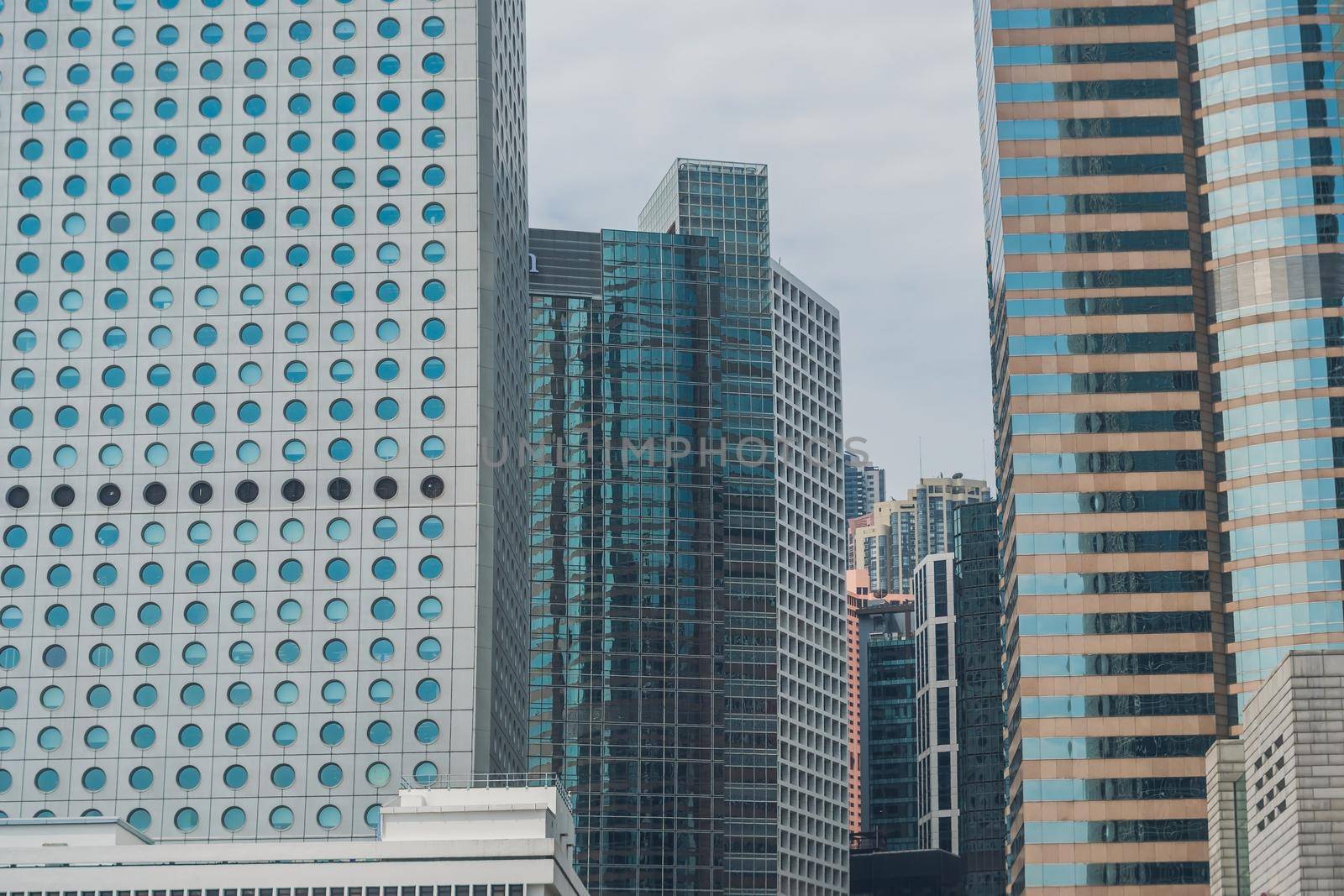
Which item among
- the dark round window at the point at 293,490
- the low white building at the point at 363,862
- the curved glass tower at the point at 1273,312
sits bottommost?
the low white building at the point at 363,862

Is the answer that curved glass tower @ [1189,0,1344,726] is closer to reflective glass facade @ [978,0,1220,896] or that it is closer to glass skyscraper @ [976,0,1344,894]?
glass skyscraper @ [976,0,1344,894]

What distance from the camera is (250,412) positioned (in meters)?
112

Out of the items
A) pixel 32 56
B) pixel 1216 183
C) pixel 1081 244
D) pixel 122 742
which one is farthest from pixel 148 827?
pixel 1216 183

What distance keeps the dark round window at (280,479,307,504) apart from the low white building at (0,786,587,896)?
2432 cm

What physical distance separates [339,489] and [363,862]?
92.1 ft

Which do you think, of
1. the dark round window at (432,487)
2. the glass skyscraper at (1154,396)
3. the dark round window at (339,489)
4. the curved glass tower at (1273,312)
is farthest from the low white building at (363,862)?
the curved glass tower at (1273,312)

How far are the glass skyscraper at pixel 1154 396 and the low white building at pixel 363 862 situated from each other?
52.7 meters

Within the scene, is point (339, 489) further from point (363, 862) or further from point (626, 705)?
point (626, 705)

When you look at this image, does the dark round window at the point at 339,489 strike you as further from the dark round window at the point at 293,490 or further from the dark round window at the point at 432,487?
the dark round window at the point at 432,487

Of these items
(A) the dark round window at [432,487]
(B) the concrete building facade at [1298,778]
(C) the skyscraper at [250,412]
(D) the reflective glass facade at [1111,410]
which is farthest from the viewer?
(D) the reflective glass facade at [1111,410]

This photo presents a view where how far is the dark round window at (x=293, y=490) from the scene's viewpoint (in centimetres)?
11075

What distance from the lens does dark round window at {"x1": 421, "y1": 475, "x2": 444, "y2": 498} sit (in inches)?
4355

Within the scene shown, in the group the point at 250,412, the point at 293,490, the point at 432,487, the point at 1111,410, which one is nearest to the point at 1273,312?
the point at 1111,410

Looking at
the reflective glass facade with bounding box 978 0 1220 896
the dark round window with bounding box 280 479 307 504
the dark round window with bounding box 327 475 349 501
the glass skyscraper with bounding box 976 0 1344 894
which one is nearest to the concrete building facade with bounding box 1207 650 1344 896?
the reflective glass facade with bounding box 978 0 1220 896
